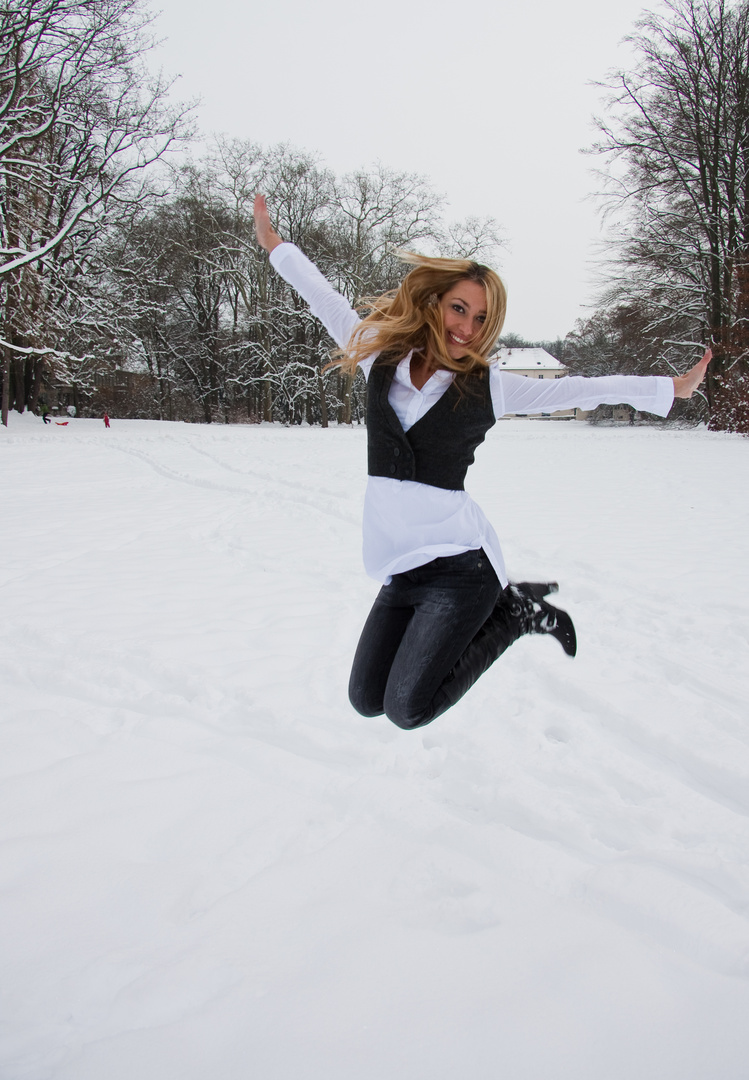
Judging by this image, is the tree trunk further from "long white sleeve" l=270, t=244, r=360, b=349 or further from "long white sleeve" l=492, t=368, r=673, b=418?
"long white sleeve" l=492, t=368, r=673, b=418

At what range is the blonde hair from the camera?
2719mm

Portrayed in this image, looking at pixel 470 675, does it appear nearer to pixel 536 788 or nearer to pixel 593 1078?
pixel 536 788

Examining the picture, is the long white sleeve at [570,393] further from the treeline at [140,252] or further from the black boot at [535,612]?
the treeline at [140,252]

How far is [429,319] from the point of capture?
275 cm

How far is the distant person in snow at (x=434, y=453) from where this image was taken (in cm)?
270

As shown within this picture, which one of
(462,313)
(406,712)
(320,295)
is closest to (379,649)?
(406,712)

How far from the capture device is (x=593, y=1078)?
1667 mm

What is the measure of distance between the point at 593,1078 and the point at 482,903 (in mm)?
→ 633

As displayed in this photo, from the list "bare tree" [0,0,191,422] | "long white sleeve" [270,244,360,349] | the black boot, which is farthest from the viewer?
"bare tree" [0,0,191,422]

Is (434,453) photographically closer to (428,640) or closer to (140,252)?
(428,640)

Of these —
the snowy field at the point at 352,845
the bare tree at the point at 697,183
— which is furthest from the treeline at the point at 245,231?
the snowy field at the point at 352,845

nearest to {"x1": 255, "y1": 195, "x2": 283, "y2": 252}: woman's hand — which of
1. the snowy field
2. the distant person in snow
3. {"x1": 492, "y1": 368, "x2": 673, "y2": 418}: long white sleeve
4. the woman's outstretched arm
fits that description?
the woman's outstretched arm

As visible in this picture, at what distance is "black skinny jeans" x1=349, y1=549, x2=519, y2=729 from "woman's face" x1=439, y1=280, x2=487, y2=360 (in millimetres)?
890

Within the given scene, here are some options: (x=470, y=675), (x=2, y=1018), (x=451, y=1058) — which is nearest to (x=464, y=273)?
(x=470, y=675)
